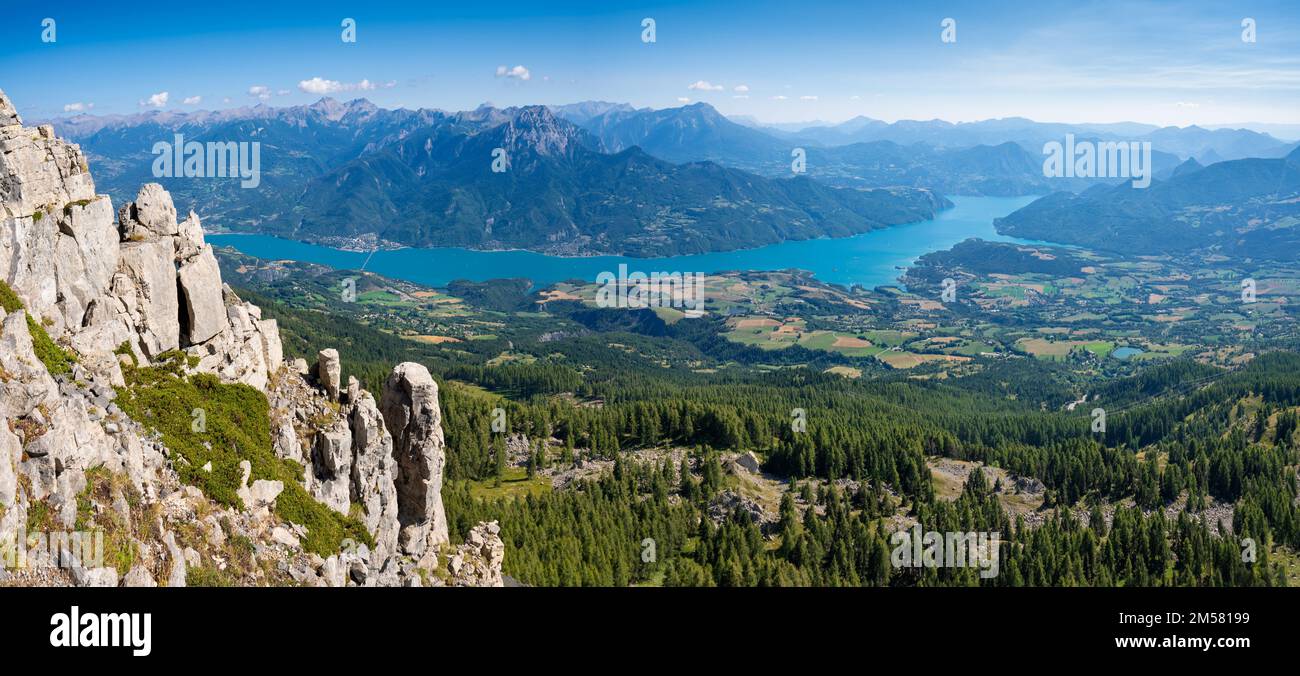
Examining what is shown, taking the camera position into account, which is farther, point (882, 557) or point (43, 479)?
point (882, 557)

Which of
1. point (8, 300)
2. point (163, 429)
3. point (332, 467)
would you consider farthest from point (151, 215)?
point (332, 467)

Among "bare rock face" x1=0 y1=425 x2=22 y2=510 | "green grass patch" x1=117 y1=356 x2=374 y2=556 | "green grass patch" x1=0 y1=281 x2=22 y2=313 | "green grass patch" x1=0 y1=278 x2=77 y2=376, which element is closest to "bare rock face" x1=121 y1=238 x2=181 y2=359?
"green grass patch" x1=117 y1=356 x2=374 y2=556

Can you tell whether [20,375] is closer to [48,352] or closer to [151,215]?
[48,352]

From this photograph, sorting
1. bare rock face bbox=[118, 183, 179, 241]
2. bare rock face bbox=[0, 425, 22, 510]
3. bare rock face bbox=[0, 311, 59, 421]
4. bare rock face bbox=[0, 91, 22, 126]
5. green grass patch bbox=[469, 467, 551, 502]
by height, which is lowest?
green grass patch bbox=[469, 467, 551, 502]

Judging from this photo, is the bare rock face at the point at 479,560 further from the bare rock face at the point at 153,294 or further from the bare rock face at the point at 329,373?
the bare rock face at the point at 153,294

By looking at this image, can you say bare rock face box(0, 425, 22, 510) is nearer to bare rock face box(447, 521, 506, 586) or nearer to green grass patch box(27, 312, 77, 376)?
green grass patch box(27, 312, 77, 376)
